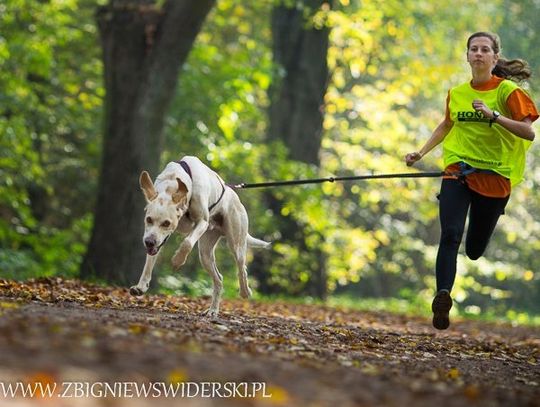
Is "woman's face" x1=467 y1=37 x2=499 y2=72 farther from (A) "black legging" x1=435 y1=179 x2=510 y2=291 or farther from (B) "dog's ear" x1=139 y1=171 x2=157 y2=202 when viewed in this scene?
(B) "dog's ear" x1=139 y1=171 x2=157 y2=202

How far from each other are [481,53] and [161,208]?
112 inches

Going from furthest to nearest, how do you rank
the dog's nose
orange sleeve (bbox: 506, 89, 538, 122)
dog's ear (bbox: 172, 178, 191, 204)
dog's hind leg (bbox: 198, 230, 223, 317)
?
dog's hind leg (bbox: 198, 230, 223, 317), orange sleeve (bbox: 506, 89, 538, 122), dog's ear (bbox: 172, 178, 191, 204), the dog's nose

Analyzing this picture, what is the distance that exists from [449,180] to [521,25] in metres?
18.9

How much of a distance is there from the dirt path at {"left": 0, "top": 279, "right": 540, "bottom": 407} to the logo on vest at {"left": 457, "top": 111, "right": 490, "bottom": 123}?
1804mm

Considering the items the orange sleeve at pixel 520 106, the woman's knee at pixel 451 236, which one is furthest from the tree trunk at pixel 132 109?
the orange sleeve at pixel 520 106

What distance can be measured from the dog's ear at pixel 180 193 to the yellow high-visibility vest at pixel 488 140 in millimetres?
2240

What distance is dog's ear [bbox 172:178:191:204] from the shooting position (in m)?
7.02

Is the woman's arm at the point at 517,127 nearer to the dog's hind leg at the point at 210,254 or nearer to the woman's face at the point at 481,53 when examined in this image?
Result: the woman's face at the point at 481,53

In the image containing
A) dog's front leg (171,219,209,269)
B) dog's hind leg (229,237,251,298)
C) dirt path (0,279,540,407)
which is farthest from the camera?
dog's hind leg (229,237,251,298)

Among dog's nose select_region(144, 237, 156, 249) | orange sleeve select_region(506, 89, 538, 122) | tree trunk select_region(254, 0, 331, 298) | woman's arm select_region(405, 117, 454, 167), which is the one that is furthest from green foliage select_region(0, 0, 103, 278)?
orange sleeve select_region(506, 89, 538, 122)

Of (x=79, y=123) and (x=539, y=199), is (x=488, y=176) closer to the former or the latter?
(x=79, y=123)

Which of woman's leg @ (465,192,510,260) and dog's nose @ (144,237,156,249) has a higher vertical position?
woman's leg @ (465,192,510,260)

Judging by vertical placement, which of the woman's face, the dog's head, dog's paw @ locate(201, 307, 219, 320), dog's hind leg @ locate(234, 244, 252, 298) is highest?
the woman's face

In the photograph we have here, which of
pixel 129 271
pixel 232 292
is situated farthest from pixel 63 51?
pixel 129 271
